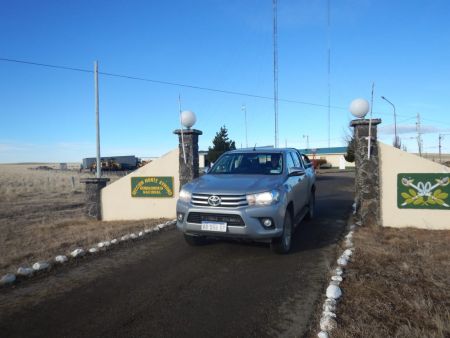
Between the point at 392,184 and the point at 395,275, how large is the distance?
395 cm

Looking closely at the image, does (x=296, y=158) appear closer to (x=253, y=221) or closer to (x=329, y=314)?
(x=253, y=221)

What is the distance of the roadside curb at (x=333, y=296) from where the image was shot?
348 cm

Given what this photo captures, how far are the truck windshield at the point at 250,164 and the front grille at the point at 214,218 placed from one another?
1.38 m

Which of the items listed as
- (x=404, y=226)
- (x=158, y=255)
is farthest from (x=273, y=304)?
(x=404, y=226)

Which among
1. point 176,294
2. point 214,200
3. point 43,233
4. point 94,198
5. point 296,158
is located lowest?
point 43,233

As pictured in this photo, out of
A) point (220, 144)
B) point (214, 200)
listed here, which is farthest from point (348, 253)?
point (220, 144)

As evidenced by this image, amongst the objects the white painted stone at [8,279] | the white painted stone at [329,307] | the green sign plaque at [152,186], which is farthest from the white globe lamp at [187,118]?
the white painted stone at [329,307]

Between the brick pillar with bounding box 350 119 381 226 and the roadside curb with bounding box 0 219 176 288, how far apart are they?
4.93 m

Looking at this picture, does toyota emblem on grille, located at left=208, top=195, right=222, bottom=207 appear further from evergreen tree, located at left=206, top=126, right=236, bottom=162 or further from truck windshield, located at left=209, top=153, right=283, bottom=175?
evergreen tree, located at left=206, top=126, right=236, bottom=162

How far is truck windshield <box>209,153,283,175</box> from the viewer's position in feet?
21.8

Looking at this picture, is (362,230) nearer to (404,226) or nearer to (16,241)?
(404,226)

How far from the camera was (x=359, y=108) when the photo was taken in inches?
339

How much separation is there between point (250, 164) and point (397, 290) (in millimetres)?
3414

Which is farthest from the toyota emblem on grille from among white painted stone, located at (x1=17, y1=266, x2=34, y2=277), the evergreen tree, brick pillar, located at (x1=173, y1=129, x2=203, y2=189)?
the evergreen tree
